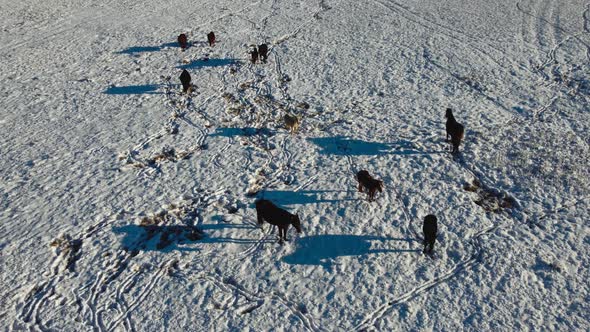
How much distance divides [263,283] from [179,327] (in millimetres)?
2297

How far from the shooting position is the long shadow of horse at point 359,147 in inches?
635

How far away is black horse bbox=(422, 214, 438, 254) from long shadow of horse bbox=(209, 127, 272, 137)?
7.72 meters

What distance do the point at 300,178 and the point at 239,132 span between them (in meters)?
4.00

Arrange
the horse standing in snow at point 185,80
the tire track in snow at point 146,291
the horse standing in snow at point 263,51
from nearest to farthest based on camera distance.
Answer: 1. the tire track in snow at point 146,291
2. the horse standing in snow at point 185,80
3. the horse standing in snow at point 263,51

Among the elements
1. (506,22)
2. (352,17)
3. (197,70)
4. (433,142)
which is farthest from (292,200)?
(506,22)

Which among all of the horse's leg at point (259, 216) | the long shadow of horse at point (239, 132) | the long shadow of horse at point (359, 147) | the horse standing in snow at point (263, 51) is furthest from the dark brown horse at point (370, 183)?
the horse standing in snow at point (263, 51)

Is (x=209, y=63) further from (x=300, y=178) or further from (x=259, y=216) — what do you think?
(x=259, y=216)

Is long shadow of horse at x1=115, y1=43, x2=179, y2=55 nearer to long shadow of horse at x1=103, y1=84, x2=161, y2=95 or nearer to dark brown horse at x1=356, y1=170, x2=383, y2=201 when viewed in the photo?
long shadow of horse at x1=103, y1=84, x2=161, y2=95

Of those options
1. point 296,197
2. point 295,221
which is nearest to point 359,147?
point 296,197

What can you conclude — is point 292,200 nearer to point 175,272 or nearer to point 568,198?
point 175,272

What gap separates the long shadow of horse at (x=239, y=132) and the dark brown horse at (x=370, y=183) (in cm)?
508

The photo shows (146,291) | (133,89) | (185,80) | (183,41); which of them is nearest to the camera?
(146,291)

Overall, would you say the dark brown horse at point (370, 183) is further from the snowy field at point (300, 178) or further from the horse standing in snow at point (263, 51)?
the horse standing in snow at point (263, 51)

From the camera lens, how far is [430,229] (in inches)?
462
